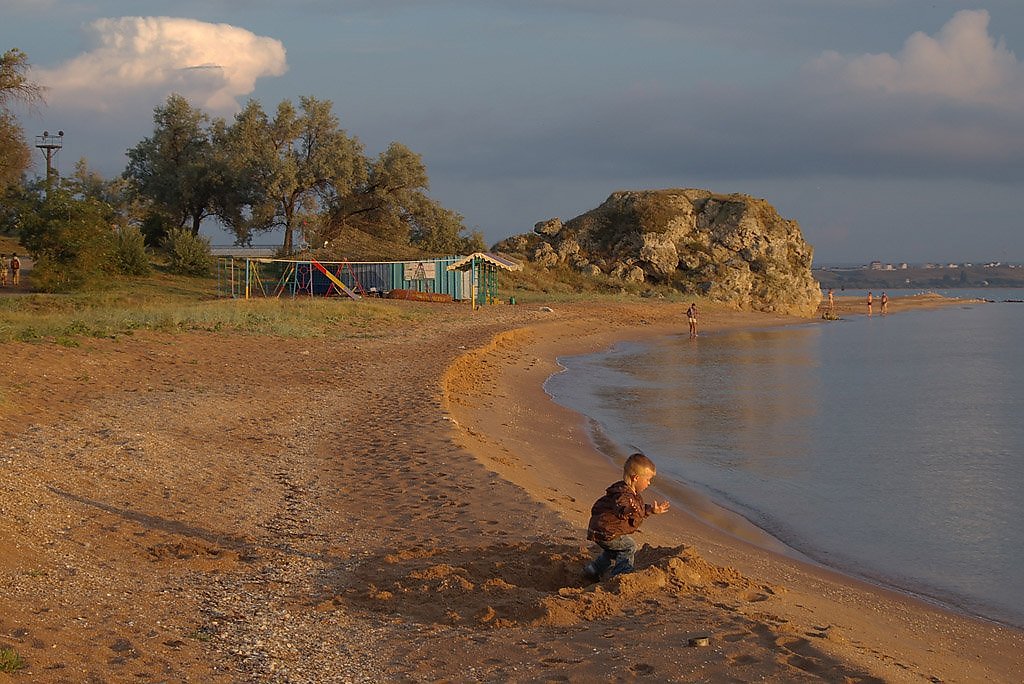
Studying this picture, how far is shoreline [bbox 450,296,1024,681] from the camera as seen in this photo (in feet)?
23.3

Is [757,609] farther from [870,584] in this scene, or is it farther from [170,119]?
[170,119]

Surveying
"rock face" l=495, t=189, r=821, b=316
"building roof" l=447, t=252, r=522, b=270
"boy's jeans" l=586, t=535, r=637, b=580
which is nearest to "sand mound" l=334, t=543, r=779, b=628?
"boy's jeans" l=586, t=535, r=637, b=580

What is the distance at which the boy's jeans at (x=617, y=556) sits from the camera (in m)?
7.30

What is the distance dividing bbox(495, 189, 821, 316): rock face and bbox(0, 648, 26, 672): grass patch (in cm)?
6537

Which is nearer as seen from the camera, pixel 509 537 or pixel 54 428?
pixel 509 537

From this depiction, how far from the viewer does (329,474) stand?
38.2 ft

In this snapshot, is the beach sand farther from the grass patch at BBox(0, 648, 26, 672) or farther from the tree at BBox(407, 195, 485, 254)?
the tree at BBox(407, 195, 485, 254)

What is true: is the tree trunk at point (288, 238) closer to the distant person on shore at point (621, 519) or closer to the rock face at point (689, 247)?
the rock face at point (689, 247)

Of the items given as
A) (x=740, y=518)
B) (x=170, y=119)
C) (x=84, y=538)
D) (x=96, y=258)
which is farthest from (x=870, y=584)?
(x=170, y=119)

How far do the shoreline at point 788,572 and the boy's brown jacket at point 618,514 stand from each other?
3.88 ft

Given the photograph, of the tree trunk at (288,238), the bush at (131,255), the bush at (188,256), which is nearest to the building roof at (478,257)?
the bush at (188,256)

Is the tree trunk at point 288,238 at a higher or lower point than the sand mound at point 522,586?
higher

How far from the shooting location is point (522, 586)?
7.52 metres

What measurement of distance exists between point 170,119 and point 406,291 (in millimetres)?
21259
